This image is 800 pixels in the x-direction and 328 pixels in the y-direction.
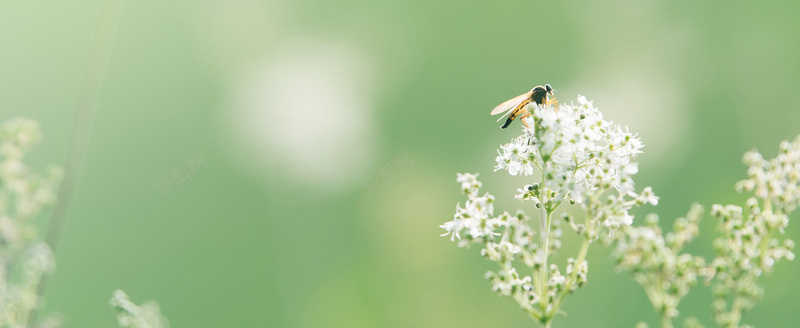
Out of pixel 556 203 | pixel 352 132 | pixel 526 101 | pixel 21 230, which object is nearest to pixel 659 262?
pixel 556 203

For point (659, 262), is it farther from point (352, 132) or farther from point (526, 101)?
point (352, 132)

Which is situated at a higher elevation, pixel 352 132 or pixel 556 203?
pixel 352 132

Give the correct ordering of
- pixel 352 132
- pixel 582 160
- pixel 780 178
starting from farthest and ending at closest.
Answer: pixel 352 132
pixel 582 160
pixel 780 178

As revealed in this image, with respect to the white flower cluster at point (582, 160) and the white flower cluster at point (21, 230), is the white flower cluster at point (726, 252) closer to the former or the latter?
the white flower cluster at point (582, 160)

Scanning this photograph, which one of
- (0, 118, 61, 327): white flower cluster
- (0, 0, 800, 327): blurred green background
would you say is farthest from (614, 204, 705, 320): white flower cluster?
(0, 0, 800, 327): blurred green background

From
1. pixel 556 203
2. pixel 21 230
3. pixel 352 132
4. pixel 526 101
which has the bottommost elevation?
pixel 21 230

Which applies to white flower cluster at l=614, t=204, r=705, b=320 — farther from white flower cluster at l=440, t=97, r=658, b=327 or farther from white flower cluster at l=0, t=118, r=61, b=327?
white flower cluster at l=0, t=118, r=61, b=327

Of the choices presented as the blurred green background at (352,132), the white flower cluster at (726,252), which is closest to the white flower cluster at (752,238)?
the white flower cluster at (726,252)
